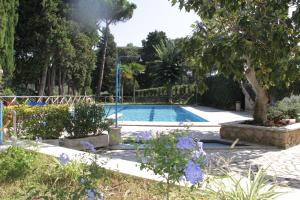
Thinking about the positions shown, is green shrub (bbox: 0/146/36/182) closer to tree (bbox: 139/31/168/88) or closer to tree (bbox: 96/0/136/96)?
tree (bbox: 96/0/136/96)

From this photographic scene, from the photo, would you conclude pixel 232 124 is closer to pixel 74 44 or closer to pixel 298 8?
pixel 298 8

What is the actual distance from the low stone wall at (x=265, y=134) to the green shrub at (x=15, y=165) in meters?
7.18

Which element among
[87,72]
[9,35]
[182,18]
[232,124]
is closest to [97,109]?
[232,124]

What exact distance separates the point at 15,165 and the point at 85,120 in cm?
488

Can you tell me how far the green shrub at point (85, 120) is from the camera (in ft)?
32.8

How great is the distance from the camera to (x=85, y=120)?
10078 millimetres

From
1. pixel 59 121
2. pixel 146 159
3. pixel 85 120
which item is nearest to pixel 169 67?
pixel 85 120

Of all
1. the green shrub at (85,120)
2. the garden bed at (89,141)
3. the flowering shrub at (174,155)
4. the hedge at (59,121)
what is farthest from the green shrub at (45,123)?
the flowering shrub at (174,155)

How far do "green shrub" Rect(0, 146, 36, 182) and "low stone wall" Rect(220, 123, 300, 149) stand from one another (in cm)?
718

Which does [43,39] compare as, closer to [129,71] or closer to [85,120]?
[129,71]

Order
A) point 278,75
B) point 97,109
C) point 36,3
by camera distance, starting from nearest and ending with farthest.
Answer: point 278,75
point 97,109
point 36,3

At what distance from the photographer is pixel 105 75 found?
50.0 metres

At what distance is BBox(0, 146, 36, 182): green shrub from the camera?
16.8 ft

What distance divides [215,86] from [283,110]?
14.7 metres
